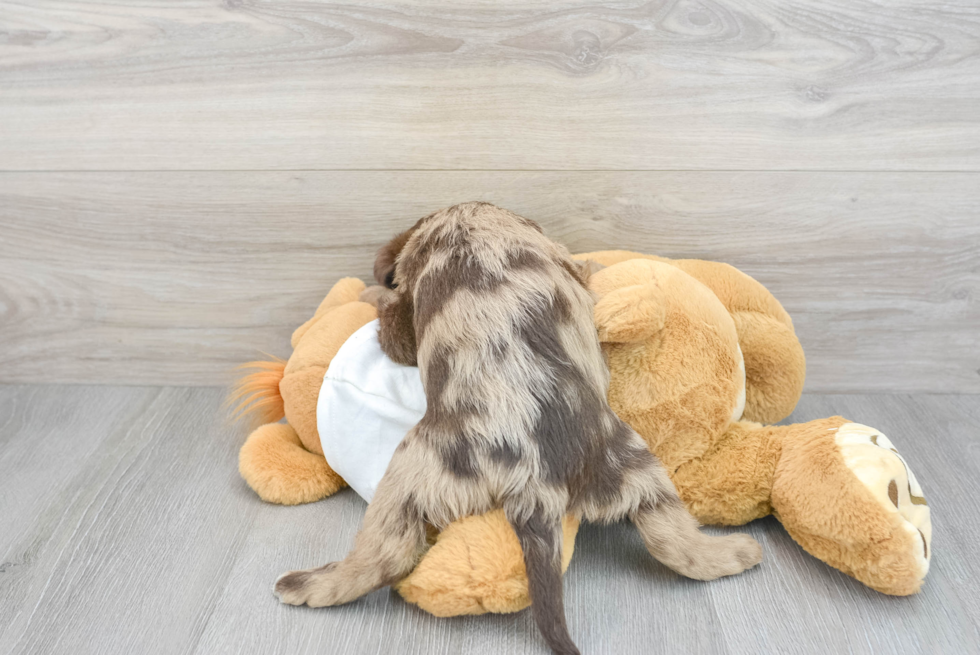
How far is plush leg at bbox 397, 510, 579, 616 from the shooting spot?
72cm

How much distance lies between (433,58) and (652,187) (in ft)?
1.22

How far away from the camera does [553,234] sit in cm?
111

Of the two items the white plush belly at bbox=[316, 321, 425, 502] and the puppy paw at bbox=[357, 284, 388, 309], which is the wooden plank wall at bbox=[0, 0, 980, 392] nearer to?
the puppy paw at bbox=[357, 284, 388, 309]

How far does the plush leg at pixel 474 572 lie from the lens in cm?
72

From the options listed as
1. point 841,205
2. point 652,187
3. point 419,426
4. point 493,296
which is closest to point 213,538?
point 419,426

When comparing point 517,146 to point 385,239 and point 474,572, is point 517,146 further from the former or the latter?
point 474,572

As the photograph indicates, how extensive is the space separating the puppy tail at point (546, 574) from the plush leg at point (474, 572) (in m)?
0.02

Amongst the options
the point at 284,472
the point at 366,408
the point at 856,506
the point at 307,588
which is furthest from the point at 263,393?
the point at 856,506

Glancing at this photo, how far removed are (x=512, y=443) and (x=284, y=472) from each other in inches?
15.6

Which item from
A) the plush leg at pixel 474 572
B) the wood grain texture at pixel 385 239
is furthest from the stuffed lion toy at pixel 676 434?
the wood grain texture at pixel 385 239

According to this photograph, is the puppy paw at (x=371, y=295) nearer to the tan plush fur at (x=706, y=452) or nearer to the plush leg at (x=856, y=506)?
the tan plush fur at (x=706, y=452)

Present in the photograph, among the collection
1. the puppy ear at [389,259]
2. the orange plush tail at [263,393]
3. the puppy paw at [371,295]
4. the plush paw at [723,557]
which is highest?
the puppy ear at [389,259]

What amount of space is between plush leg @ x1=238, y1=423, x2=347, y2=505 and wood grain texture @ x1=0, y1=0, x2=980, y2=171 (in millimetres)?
422

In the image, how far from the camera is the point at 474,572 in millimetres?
720
